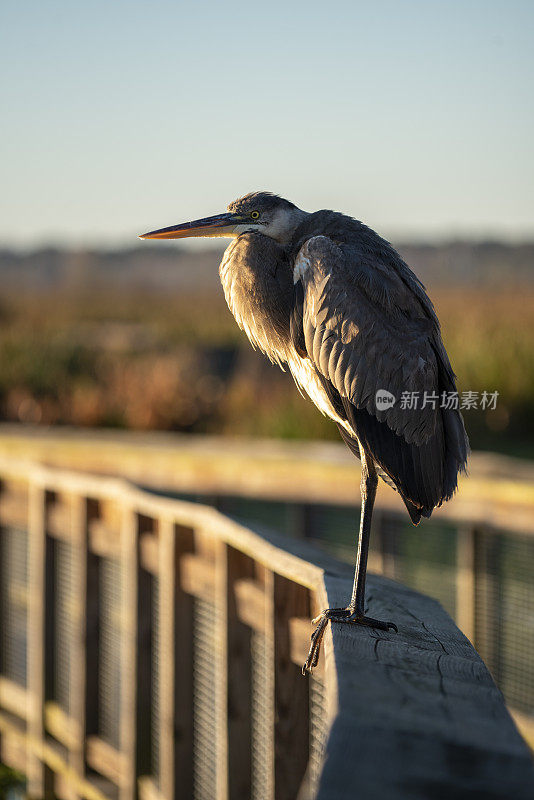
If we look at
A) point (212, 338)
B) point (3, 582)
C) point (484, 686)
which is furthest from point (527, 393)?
point (212, 338)

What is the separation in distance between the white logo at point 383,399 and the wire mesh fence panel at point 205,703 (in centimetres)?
161

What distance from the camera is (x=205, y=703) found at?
4438mm

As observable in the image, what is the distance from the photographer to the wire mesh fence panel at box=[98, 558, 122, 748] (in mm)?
4715

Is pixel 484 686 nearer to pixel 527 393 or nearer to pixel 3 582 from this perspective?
pixel 3 582

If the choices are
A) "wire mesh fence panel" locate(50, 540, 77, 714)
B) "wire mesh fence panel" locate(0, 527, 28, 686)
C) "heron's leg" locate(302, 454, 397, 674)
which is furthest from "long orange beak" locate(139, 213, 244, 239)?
"wire mesh fence panel" locate(0, 527, 28, 686)

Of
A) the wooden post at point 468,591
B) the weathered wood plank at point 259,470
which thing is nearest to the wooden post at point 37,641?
the weathered wood plank at point 259,470

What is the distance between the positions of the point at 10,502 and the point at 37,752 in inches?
57.5

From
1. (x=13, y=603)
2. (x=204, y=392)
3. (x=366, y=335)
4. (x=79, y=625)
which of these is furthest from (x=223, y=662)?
(x=204, y=392)

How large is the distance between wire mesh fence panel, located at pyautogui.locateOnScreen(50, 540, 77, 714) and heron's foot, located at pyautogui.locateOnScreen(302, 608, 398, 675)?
2.50 meters

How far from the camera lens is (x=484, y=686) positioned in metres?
1.62

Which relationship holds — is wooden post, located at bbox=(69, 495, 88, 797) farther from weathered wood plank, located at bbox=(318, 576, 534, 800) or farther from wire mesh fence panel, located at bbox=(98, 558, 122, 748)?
weathered wood plank, located at bbox=(318, 576, 534, 800)

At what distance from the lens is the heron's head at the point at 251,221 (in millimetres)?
3432

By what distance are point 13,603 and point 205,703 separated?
1.87 meters

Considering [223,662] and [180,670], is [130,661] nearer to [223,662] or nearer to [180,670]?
[180,670]
